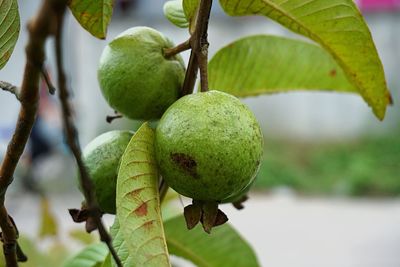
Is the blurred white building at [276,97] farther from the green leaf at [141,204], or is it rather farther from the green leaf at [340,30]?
the green leaf at [141,204]

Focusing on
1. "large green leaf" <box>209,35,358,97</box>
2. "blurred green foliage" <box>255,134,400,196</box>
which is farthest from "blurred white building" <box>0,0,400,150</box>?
"large green leaf" <box>209,35,358,97</box>

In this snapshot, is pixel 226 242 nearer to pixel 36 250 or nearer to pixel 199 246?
pixel 199 246

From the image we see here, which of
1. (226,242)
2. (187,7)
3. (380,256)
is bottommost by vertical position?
(380,256)

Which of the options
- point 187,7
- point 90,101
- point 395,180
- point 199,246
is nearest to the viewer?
point 187,7

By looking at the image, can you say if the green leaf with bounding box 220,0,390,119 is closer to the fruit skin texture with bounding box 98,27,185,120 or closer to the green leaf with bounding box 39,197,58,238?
the fruit skin texture with bounding box 98,27,185,120

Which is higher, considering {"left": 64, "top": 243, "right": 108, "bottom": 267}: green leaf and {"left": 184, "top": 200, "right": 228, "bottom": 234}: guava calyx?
{"left": 184, "top": 200, "right": 228, "bottom": 234}: guava calyx

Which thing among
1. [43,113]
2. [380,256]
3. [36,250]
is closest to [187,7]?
[36,250]
